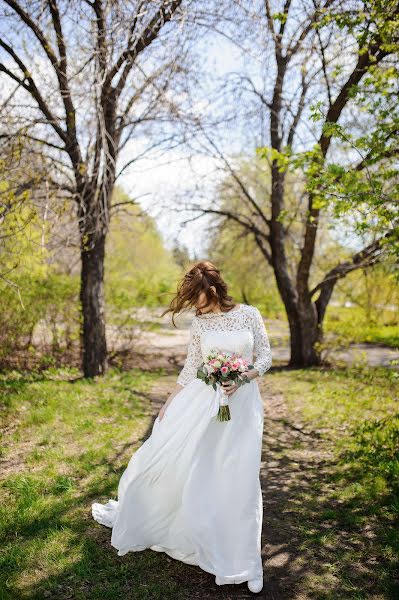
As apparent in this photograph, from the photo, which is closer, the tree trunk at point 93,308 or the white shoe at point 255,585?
the white shoe at point 255,585

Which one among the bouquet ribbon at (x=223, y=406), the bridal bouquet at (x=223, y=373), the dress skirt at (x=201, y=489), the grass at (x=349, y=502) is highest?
the bridal bouquet at (x=223, y=373)

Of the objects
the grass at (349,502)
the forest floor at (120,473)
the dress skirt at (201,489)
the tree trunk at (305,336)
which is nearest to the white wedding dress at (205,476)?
the dress skirt at (201,489)

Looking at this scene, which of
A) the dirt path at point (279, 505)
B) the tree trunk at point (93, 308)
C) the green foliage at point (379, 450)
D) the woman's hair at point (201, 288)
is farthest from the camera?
the tree trunk at point (93, 308)

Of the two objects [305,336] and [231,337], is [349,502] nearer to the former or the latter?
[231,337]

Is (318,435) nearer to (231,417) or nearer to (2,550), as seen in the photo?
(231,417)

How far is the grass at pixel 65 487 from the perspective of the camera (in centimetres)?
322

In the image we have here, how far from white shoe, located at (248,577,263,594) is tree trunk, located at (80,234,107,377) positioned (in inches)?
250

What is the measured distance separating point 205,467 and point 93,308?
594 cm

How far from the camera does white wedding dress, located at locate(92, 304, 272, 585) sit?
3.15 m

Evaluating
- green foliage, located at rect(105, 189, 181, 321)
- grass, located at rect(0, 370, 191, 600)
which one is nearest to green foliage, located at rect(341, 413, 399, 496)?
grass, located at rect(0, 370, 191, 600)

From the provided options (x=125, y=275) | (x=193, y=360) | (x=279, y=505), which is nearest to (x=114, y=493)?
(x=279, y=505)

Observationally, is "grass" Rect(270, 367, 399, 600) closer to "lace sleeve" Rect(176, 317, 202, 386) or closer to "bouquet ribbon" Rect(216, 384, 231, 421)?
"bouquet ribbon" Rect(216, 384, 231, 421)

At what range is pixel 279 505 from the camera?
4.57 metres

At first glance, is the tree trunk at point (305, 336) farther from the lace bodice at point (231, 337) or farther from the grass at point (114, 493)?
the lace bodice at point (231, 337)
